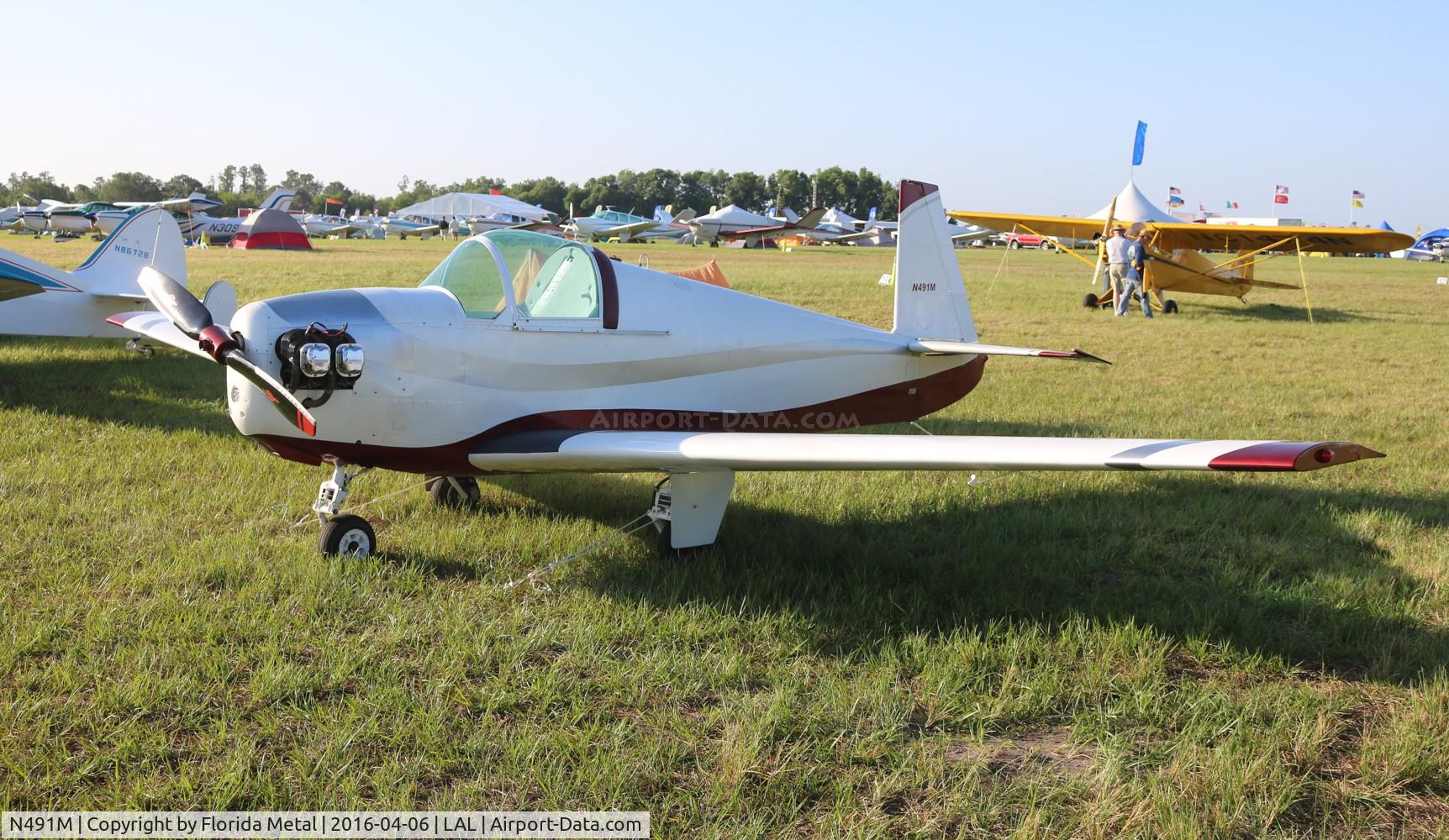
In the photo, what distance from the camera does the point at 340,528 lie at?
193 inches

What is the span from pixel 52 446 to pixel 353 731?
5170 millimetres

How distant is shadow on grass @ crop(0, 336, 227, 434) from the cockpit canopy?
3.58 meters

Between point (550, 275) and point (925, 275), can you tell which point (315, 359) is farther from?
point (925, 275)

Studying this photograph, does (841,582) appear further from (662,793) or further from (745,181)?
(745,181)

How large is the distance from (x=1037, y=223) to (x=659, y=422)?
18425 millimetres

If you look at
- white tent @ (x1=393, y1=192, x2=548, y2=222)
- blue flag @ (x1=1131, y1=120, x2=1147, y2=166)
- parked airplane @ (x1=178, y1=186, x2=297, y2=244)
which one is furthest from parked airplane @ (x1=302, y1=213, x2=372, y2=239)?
blue flag @ (x1=1131, y1=120, x2=1147, y2=166)

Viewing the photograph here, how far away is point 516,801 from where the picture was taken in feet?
9.73

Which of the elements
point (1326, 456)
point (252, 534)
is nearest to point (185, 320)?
point (252, 534)

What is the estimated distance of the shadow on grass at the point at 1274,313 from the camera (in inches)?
731

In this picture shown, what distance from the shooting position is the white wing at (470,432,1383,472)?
10.9 feet

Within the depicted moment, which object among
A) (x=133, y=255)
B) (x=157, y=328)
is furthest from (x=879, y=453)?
(x=133, y=255)

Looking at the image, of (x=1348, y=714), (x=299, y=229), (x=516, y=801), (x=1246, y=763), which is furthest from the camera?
(x=299, y=229)

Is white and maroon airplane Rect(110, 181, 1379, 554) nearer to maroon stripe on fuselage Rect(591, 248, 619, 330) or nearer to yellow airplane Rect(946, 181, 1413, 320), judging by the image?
maroon stripe on fuselage Rect(591, 248, 619, 330)

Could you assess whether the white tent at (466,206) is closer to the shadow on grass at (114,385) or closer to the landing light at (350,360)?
the shadow on grass at (114,385)
